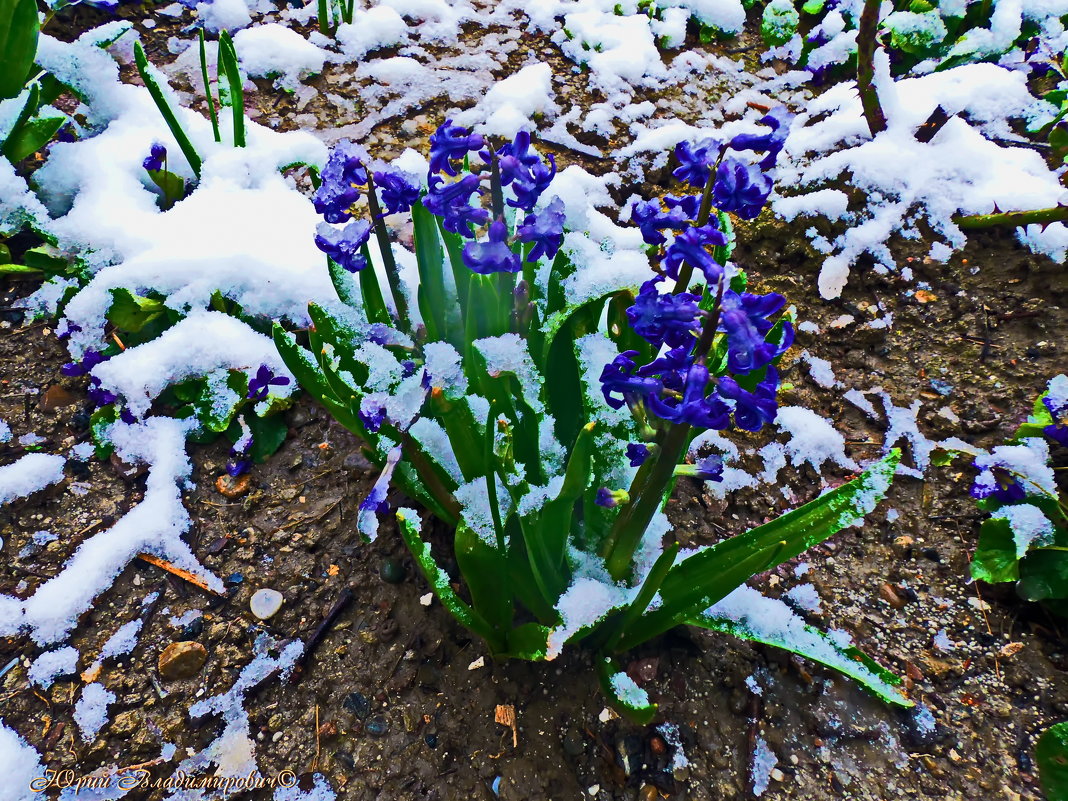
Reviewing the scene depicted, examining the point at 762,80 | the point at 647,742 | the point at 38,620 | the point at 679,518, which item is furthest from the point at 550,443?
the point at 762,80

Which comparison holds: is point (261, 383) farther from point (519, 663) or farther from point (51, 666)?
point (519, 663)

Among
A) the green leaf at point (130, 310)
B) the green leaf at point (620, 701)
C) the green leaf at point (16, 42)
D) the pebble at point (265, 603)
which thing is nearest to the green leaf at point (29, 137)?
the green leaf at point (16, 42)

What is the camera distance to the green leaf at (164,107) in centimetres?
198

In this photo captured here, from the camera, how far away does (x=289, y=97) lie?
280cm

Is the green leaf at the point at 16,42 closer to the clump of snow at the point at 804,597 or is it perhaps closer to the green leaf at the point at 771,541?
the green leaf at the point at 771,541

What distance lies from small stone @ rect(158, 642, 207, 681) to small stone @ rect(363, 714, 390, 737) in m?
0.42

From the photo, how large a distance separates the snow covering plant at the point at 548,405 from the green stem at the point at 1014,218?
52.4 inches

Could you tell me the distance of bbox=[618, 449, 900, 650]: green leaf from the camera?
4.00 feet

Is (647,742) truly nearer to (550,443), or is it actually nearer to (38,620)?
(550,443)

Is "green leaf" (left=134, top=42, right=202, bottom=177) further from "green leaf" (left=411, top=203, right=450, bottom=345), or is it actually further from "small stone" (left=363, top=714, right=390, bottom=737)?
"small stone" (left=363, top=714, right=390, bottom=737)

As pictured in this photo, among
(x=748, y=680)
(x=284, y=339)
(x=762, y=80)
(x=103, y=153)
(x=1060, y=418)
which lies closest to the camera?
(x=284, y=339)

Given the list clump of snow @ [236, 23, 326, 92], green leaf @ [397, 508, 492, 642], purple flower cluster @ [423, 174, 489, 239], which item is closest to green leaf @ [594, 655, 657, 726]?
green leaf @ [397, 508, 492, 642]

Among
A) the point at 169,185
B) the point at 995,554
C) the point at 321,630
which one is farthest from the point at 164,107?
the point at 995,554

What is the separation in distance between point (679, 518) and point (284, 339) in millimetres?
1071
